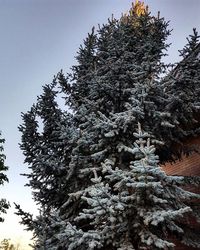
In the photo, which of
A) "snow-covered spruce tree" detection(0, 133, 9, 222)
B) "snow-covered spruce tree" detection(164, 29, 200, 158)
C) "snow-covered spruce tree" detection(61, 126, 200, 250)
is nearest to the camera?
"snow-covered spruce tree" detection(61, 126, 200, 250)

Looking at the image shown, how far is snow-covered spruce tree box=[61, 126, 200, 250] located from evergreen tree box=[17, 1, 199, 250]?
2 cm

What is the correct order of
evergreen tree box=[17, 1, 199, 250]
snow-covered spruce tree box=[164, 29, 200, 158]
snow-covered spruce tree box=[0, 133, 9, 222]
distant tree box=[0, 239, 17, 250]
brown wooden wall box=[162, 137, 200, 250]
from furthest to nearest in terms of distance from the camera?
1. distant tree box=[0, 239, 17, 250]
2. snow-covered spruce tree box=[0, 133, 9, 222]
3. brown wooden wall box=[162, 137, 200, 250]
4. snow-covered spruce tree box=[164, 29, 200, 158]
5. evergreen tree box=[17, 1, 199, 250]

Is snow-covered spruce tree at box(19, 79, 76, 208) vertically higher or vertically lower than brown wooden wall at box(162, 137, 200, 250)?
higher

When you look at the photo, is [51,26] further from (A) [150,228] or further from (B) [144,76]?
(A) [150,228]

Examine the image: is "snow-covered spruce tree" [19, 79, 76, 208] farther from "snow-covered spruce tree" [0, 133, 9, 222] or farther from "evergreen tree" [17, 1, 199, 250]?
"snow-covered spruce tree" [0, 133, 9, 222]

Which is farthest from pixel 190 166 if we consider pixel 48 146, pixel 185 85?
pixel 48 146

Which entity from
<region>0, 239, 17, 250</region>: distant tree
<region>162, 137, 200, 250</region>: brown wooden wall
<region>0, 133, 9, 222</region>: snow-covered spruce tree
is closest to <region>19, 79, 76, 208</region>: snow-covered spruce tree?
<region>162, 137, 200, 250</region>: brown wooden wall

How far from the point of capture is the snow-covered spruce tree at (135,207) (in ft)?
16.2

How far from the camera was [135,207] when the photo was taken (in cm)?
534

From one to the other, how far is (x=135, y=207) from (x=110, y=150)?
1.46 m

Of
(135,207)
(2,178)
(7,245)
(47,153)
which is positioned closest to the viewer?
(135,207)

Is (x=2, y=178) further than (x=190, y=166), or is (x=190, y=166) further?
(x=2, y=178)

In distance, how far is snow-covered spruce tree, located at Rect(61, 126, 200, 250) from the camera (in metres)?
4.93

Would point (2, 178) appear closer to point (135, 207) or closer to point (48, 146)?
point (48, 146)
